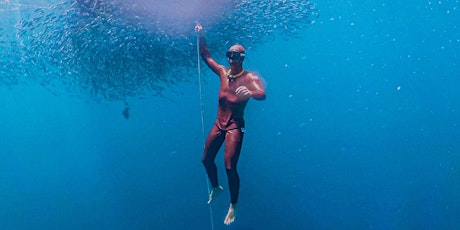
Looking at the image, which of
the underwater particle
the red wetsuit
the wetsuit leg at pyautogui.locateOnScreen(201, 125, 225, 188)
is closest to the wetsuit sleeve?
the red wetsuit

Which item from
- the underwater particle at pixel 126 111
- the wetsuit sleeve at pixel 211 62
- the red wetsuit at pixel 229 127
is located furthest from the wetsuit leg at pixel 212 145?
the underwater particle at pixel 126 111

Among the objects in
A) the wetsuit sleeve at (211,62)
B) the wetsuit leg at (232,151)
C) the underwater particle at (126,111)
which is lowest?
the wetsuit leg at (232,151)

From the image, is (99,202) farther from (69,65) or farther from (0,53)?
(0,53)

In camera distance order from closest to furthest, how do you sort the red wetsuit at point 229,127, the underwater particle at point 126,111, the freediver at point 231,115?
the freediver at point 231,115 → the red wetsuit at point 229,127 → the underwater particle at point 126,111

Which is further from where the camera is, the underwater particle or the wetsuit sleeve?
the underwater particle

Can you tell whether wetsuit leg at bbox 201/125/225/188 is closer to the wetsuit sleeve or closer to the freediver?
the freediver

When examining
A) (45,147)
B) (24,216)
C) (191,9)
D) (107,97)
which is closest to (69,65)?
(107,97)

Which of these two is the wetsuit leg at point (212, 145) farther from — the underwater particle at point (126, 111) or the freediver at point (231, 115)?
the underwater particle at point (126, 111)

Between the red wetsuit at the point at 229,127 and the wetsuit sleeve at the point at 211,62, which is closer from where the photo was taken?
the red wetsuit at the point at 229,127

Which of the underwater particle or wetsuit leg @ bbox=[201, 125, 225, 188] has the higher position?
the underwater particle

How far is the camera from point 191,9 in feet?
16.1

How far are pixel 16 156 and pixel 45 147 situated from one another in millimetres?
386

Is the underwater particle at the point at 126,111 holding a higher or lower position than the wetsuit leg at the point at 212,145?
higher

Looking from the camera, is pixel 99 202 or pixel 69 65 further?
pixel 99 202
